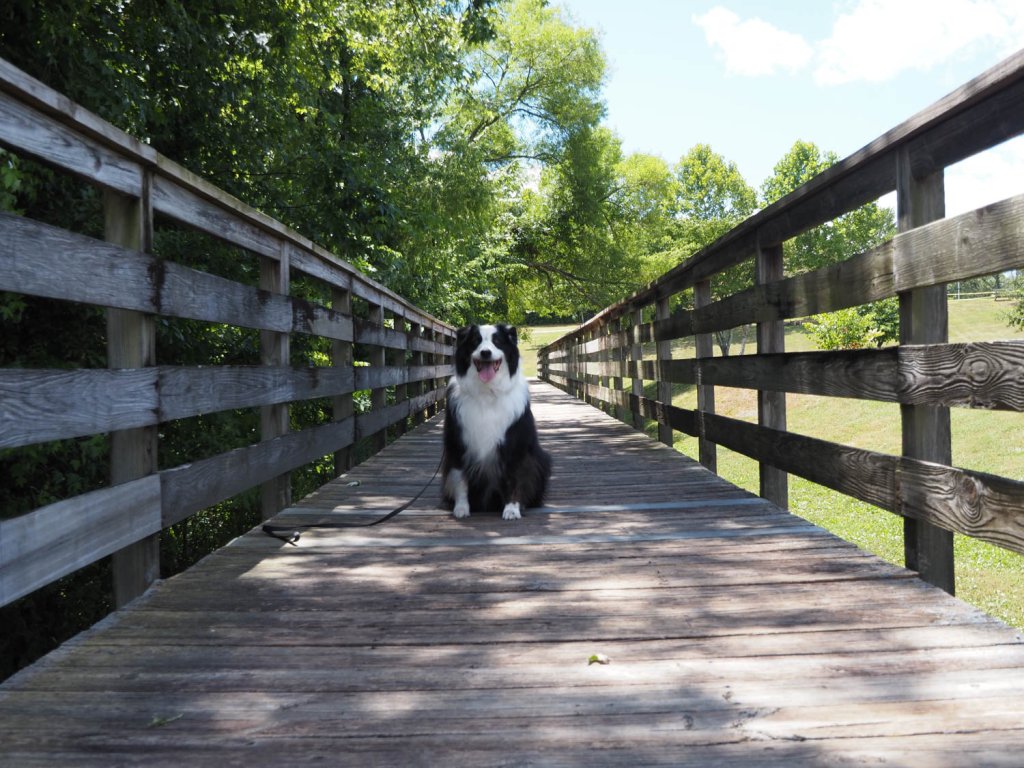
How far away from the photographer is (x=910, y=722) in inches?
57.4

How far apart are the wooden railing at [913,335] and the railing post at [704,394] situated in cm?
89

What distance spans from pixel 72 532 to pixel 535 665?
4.18 feet

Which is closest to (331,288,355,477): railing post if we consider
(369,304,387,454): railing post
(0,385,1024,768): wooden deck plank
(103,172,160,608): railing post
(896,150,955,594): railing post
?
(369,304,387,454): railing post

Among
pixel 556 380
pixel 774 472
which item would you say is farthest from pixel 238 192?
pixel 556 380

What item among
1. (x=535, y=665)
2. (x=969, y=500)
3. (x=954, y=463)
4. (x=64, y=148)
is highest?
(x=64, y=148)

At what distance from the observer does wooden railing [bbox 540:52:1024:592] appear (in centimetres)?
192

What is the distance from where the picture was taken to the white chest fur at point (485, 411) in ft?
12.7

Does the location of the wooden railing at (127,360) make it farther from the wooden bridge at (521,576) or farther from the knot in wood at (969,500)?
the knot in wood at (969,500)

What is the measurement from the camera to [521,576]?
8.47ft

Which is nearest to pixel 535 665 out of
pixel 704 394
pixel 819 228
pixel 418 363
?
pixel 704 394

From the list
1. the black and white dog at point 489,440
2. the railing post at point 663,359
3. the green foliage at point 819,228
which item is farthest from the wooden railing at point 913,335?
the green foliage at point 819,228

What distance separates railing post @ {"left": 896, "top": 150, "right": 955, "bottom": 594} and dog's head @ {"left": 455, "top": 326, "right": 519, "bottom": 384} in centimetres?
212

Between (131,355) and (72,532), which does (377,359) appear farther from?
(72,532)

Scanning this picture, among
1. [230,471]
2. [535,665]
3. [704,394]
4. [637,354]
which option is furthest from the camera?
[637,354]
